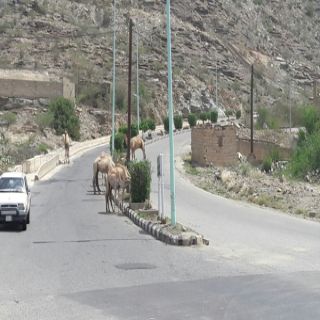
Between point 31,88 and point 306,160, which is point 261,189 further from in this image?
point 31,88

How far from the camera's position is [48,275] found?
508 inches

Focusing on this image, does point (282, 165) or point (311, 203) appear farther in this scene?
point (282, 165)

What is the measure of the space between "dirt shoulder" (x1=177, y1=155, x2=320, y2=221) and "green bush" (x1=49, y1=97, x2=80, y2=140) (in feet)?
89.0

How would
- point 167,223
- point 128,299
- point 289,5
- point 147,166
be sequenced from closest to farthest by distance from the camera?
point 128,299
point 167,223
point 147,166
point 289,5

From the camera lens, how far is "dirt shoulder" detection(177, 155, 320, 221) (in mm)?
27562

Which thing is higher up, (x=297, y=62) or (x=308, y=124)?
(x=297, y=62)

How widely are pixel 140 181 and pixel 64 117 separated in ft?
157

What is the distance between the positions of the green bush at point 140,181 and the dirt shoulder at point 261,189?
561 centimetres

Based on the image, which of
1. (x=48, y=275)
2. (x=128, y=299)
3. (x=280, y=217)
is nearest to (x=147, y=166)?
(x=280, y=217)

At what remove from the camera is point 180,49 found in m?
119

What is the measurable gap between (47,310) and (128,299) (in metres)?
1.28

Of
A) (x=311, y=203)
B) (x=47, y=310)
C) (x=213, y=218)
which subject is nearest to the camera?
(x=47, y=310)

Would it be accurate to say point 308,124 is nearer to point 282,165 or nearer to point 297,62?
point 282,165

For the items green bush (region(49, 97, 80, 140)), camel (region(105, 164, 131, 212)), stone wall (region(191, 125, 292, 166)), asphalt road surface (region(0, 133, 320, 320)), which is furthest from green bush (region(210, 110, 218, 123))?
camel (region(105, 164, 131, 212))
